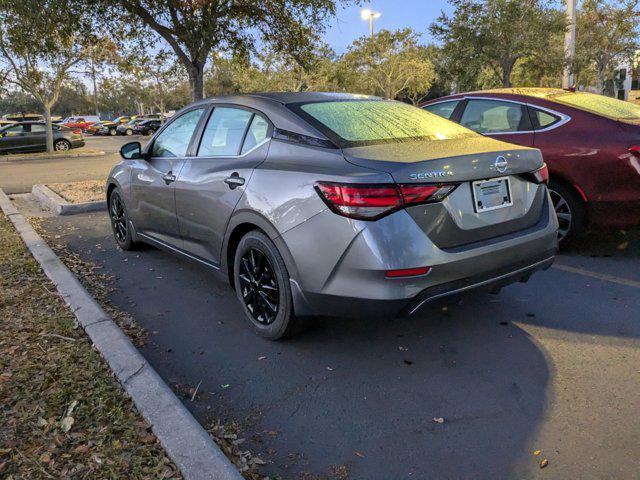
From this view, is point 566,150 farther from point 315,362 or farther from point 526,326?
point 315,362

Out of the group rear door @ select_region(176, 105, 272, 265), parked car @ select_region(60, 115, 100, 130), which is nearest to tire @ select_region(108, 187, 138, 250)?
rear door @ select_region(176, 105, 272, 265)

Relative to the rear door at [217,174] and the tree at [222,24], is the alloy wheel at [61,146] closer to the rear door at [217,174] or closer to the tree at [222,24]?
the tree at [222,24]

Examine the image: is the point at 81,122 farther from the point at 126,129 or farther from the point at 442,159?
the point at 442,159

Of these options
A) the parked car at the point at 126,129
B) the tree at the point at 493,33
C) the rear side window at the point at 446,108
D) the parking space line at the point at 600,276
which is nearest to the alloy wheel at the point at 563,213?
the parking space line at the point at 600,276

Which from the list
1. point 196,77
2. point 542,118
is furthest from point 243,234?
point 196,77

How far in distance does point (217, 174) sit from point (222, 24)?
5836 mm

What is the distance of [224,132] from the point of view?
4074mm

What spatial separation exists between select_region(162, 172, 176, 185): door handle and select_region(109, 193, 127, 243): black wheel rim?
1462 millimetres

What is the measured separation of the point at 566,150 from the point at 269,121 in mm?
3009

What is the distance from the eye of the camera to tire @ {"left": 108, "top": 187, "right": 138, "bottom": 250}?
5.71 metres

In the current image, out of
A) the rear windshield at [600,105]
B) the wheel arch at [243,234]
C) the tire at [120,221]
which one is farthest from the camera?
the tire at [120,221]

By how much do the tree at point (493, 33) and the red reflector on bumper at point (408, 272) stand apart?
1184 centimetres

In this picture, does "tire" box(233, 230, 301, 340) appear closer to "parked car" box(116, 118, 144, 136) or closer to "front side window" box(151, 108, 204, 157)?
"front side window" box(151, 108, 204, 157)

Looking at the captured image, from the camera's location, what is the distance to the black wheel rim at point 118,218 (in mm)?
5883
